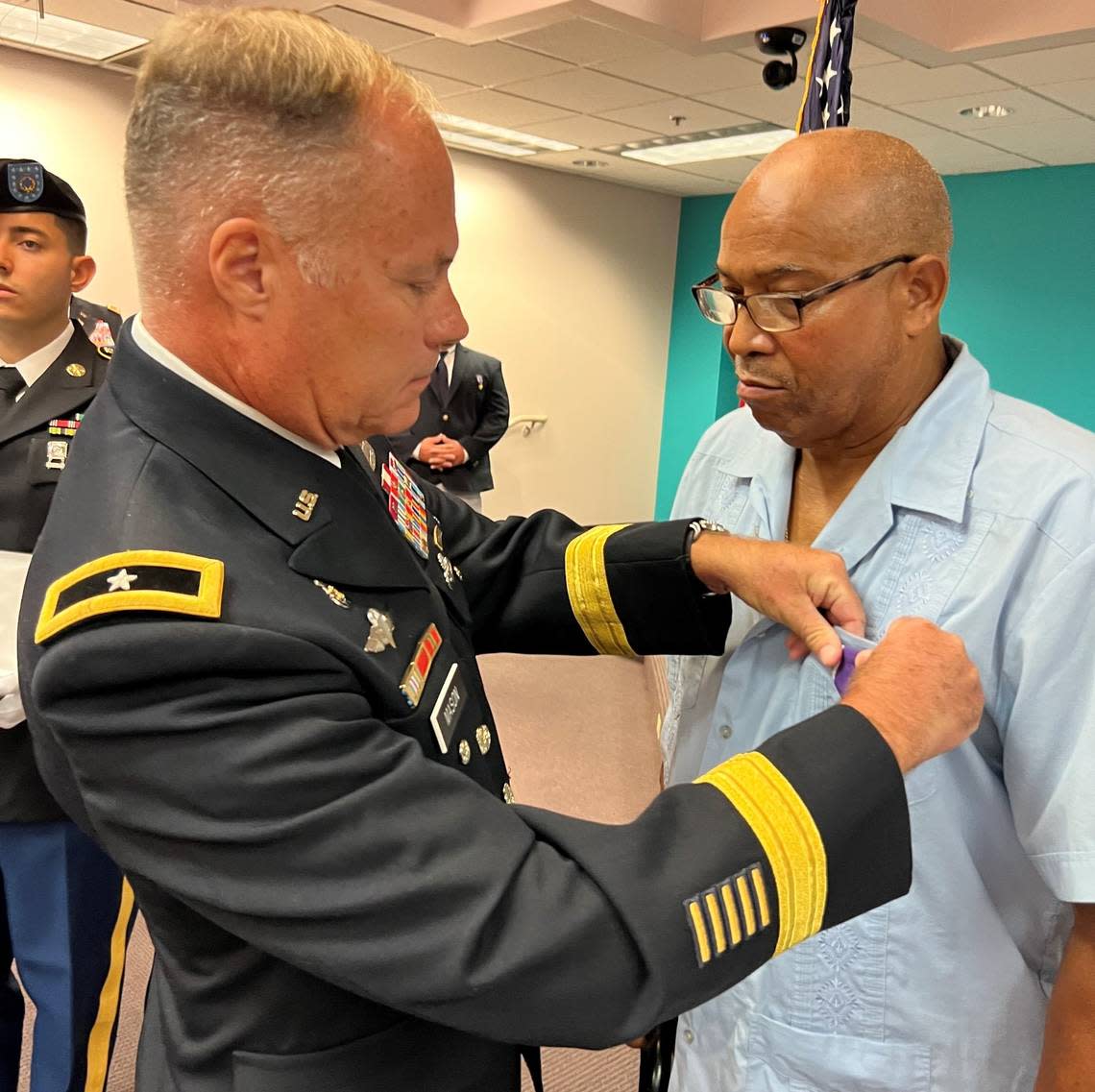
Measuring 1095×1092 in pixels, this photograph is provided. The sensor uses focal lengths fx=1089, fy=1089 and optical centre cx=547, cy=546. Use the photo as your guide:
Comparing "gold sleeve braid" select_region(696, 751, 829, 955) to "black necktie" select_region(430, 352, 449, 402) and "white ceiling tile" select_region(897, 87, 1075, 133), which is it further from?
"black necktie" select_region(430, 352, 449, 402)

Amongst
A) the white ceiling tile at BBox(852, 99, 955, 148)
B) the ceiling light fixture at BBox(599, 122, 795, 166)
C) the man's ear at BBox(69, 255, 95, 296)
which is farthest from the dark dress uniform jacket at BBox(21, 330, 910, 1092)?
the ceiling light fixture at BBox(599, 122, 795, 166)

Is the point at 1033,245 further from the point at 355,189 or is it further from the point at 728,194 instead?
the point at 355,189

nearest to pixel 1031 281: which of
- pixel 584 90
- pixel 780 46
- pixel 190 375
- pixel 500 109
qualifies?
pixel 584 90

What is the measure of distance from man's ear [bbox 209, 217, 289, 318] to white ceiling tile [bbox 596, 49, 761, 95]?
4.21 m

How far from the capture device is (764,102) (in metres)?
5.40

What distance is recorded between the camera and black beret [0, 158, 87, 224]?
215cm

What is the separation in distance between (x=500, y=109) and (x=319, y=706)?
18.8ft

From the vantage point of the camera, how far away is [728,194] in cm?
847

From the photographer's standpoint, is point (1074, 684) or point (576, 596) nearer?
point (1074, 684)

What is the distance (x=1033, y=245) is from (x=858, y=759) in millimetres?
6463

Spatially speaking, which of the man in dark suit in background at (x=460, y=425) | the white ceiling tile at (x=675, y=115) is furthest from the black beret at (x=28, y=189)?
the white ceiling tile at (x=675, y=115)

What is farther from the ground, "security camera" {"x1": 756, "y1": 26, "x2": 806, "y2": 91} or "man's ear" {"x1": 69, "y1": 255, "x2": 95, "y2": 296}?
"security camera" {"x1": 756, "y1": 26, "x2": 806, "y2": 91}

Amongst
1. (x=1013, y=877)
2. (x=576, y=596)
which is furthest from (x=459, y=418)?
(x=1013, y=877)

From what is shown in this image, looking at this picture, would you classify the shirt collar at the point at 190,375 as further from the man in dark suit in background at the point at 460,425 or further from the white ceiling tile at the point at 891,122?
the white ceiling tile at the point at 891,122
